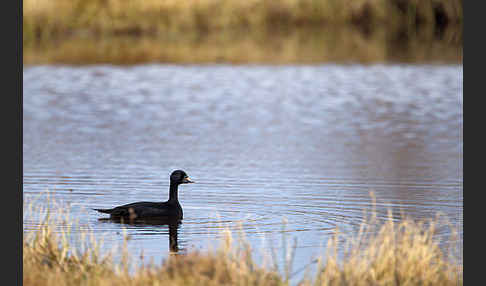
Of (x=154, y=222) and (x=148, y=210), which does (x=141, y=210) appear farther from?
(x=154, y=222)

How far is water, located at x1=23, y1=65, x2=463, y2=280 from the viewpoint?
11.5 m

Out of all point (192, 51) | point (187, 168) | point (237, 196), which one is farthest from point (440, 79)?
point (237, 196)

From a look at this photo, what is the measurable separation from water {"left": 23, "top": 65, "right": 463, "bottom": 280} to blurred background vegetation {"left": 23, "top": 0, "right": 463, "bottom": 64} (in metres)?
3.28

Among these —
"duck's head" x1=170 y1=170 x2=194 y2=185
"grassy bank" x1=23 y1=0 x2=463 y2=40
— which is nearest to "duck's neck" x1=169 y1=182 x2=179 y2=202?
"duck's head" x1=170 y1=170 x2=194 y2=185

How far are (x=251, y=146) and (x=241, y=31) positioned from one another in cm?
2668

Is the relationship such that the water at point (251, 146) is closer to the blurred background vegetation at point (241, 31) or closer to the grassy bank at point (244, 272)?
the grassy bank at point (244, 272)

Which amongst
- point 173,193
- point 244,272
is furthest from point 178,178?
point 244,272

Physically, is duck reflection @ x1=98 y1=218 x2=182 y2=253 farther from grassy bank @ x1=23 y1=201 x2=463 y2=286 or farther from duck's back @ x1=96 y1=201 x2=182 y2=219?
grassy bank @ x1=23 y1=201 x2=463 y2=286

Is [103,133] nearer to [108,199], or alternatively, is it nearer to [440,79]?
[108,199]

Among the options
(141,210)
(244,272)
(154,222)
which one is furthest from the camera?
(154,222)

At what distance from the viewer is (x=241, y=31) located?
144ft

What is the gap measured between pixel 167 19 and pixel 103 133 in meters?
24.4

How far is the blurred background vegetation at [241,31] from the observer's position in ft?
116

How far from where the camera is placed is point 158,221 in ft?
37.5
